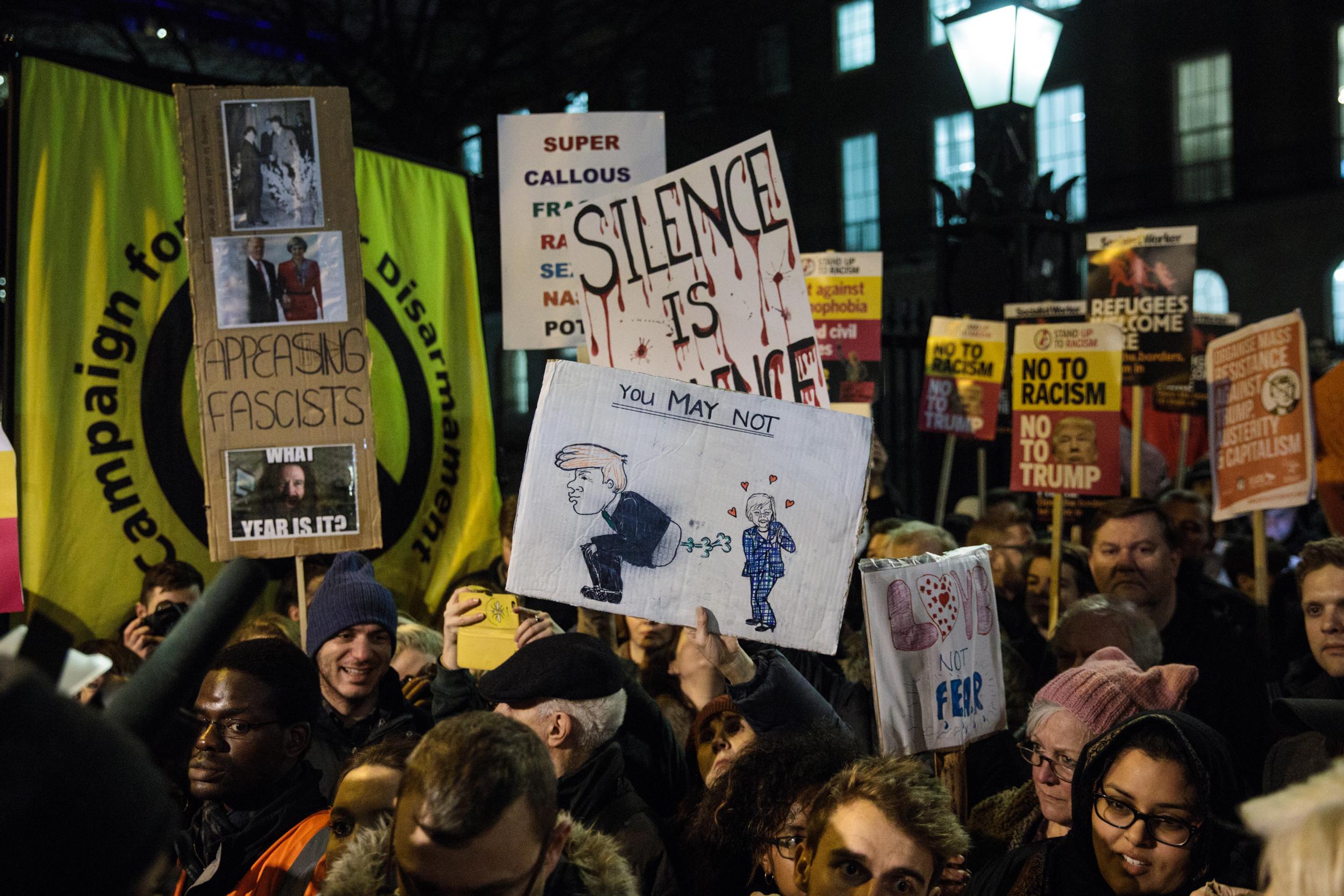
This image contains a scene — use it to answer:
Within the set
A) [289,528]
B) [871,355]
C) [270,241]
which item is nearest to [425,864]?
[289,528]

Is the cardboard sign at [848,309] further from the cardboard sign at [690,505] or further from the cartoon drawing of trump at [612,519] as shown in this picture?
the cartoon drawing of trump at [612,519]

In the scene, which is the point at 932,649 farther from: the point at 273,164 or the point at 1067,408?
the point at 1067,408

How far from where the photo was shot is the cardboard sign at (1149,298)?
826 centimetres

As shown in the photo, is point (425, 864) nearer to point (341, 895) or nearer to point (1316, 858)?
point (341, 895)

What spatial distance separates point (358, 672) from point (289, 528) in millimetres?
908

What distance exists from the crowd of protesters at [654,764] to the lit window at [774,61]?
2770 cm

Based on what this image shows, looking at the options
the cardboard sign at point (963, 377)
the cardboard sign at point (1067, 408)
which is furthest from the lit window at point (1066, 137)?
the cardboard sign at point (1067, 408)

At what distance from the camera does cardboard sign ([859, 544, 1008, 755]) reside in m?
3.38

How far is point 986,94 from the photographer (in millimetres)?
7145

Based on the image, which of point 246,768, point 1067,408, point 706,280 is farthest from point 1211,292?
point 246,768

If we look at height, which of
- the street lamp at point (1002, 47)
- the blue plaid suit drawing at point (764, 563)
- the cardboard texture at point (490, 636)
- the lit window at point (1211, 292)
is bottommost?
the cardboard texture at point (490, 636)

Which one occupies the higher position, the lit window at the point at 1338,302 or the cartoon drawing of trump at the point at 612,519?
the lit window at the point at 1338,302

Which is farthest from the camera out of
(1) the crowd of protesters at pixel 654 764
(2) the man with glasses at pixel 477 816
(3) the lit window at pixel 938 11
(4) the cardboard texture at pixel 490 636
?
(3) the lit window at pixel 938 11

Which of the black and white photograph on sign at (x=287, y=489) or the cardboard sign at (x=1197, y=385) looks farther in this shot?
the cardboard sign at (x=1197, y=385)
